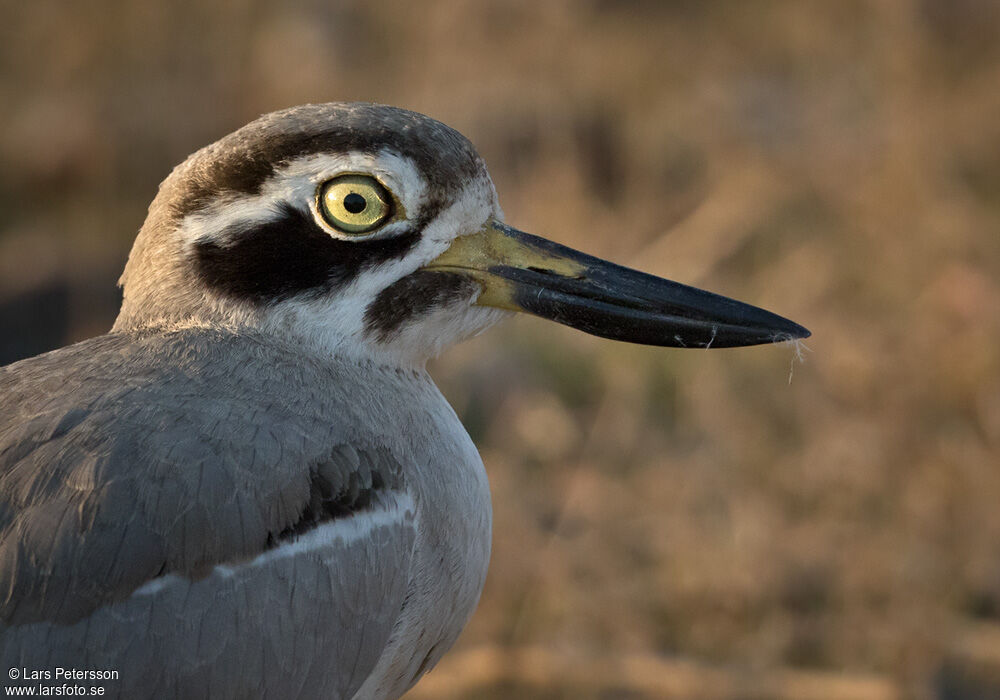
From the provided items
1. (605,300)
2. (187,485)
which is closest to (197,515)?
(187,485)

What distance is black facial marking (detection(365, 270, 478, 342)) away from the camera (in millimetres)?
2512

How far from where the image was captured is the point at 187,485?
2.17 meters

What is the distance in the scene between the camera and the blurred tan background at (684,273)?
4.40 meters

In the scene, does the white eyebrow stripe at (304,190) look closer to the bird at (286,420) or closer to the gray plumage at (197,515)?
the bird at (286,420)

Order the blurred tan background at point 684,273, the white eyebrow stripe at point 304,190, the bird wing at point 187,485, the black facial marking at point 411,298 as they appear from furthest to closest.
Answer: the blurred tan background at point 684,273
the black facial marking at point 411,298
the white eyebrow stripe at point 304,190
the bird wing at point 187,485

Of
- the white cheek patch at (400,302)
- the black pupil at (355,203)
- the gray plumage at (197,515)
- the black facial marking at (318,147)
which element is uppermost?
the black facial marking at (318,147)

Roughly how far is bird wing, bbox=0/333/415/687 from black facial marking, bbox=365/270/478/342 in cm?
16

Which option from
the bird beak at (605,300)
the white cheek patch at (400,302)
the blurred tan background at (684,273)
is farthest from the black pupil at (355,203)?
the blurred tan background at (684,273)

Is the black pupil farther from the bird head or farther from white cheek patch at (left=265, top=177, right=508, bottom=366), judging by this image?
white cheek patch at (left=265, top=177, right=508, bottom=366)

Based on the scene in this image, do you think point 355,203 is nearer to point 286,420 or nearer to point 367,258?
point 367,258

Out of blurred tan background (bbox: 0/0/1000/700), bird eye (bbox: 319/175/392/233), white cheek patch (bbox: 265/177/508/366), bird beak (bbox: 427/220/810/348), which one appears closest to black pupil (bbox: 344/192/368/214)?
bird eye (bbox: 319/175/392/233)

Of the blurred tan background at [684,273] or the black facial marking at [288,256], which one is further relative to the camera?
the blurred tan background at [684,273]

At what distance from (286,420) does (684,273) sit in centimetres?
355

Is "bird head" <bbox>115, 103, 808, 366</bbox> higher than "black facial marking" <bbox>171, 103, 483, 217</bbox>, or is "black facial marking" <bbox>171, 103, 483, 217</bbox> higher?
"black facial marking" <bbox>171, 103, 483, 217</bbox>
